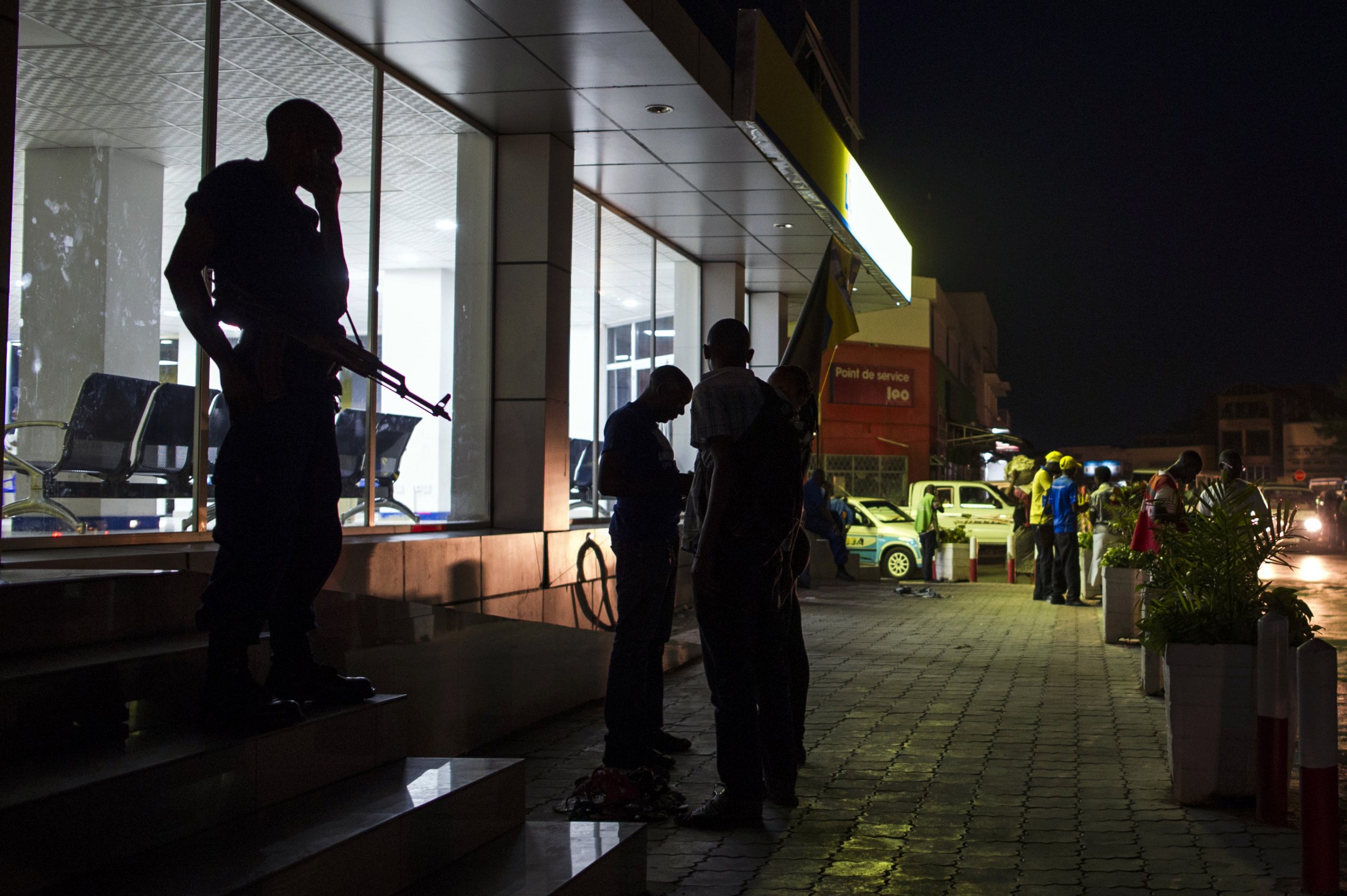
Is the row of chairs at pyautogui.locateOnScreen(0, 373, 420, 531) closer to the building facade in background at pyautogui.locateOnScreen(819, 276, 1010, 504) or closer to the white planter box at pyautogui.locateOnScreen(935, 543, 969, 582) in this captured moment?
the white planter box at pyautogui.locateOnScreen(935, 543, 969, 582)

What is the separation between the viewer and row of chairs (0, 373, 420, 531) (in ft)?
19.6

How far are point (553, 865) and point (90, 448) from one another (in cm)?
385

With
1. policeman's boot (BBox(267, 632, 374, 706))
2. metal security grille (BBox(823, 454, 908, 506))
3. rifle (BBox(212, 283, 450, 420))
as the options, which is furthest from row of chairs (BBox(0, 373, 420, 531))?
metal security grille (BBox(823, 454, 908, 506))

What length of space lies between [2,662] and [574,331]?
390 inches

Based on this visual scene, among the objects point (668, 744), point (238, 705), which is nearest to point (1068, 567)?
point (668, 744)

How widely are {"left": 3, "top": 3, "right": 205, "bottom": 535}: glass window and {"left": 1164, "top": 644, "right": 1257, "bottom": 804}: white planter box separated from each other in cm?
536

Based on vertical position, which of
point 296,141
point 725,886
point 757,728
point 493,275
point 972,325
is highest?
point 972,325

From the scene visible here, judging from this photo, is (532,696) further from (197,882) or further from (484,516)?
(197,882)

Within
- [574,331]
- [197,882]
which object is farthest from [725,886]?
[574,331]

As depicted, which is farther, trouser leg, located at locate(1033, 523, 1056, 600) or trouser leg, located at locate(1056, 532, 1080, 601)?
trouser leg, located at locate(1033, 523, 1056, 600)

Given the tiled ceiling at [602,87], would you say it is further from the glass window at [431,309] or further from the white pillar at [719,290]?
the white pillar at [719,290]

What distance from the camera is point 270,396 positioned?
3.71 m

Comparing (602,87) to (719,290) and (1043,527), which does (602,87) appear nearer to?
(719,290)

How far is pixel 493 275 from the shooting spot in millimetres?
10430
